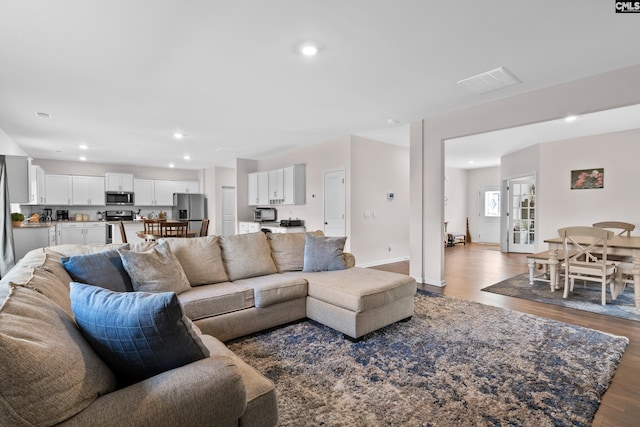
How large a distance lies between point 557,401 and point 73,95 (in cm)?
542

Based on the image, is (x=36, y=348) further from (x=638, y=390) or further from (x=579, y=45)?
(x=579, y=45)

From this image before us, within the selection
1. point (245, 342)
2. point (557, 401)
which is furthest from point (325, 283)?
point (557, 401)

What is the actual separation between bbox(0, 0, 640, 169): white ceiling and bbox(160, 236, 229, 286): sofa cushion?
68.3 inches

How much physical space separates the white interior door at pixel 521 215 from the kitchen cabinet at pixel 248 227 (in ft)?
21.8

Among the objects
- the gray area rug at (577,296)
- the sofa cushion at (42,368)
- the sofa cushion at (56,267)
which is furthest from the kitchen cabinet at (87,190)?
the gray area rug at (577,296)

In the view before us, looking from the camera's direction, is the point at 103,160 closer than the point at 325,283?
No

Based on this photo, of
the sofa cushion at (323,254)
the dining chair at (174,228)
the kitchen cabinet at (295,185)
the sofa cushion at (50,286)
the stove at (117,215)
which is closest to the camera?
the sofa cushion at (50,286)

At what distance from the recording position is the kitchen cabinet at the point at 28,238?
4.55 metres

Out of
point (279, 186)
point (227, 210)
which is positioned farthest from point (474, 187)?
point (227, 210)

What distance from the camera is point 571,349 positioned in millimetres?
2572

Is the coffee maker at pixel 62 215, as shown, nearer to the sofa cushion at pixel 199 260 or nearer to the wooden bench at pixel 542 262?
→ the sofa cushion at pixel 199 260

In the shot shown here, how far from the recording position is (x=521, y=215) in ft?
26.8

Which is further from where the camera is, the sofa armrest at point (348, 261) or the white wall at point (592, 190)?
the white wall at point (592, 190)

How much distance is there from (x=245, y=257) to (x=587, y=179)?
272 inches
